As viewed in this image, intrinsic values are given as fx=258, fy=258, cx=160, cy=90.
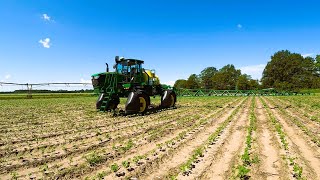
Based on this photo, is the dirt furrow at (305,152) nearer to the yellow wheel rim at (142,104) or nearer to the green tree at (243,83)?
the yellow wheel rim at (142,104)

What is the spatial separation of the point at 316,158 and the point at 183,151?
10.2 ft

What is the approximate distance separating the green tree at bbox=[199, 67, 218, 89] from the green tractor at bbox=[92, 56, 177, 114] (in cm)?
10356

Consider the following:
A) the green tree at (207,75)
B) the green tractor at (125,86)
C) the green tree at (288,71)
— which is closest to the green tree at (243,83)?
the green tree at (288,71)

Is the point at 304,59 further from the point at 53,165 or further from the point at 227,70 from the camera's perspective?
the point at 53,165

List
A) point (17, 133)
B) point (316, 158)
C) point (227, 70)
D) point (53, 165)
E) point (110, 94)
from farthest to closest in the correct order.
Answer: point (227, 70) < point (110, 94) < point (17, 133) < point (316, 158) < point (53, 165)

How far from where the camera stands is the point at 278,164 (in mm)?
5551

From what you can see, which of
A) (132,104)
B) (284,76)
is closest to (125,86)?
(132,104)

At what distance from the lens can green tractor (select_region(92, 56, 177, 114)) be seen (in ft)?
47.4

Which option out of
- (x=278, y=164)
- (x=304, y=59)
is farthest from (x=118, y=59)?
(x=304, y=59)

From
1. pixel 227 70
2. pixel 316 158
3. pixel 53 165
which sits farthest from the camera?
pixel 227 70

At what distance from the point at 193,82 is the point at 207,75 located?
27.3 feet

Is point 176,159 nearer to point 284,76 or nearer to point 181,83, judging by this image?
point 284,76

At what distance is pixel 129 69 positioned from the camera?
16.1 meters

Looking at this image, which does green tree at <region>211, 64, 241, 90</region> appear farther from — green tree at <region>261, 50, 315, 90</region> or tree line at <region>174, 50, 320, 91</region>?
green tree at <region>261, 50, 315, 90</region>
